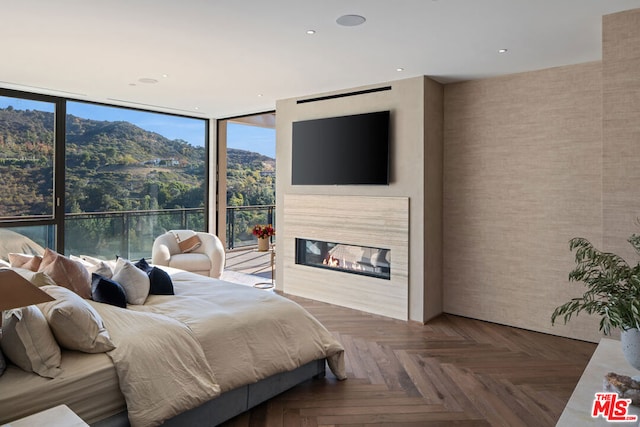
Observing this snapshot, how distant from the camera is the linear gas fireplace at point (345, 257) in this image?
4.98m

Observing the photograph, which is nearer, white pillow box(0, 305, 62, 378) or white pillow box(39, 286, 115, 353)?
white pillow box(0, 305, 62, 378)

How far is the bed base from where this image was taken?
233 cm

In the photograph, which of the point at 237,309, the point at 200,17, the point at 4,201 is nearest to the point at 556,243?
the point at 237,309

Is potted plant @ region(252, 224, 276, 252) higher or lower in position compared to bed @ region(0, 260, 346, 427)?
higher

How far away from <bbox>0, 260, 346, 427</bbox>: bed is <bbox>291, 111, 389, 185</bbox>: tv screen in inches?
83.0

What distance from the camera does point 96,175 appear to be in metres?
5.97

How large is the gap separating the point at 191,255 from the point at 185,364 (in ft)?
11.9

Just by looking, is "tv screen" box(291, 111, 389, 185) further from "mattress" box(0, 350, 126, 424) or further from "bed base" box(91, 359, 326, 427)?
"mattress" box(0, 350, 126, 424)

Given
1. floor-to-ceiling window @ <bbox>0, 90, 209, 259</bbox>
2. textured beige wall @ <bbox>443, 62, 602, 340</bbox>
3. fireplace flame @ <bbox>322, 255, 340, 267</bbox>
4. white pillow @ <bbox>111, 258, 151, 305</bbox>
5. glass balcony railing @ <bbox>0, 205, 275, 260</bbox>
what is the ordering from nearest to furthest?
1. white pillow @ <bbox>111, 258, 151, 305</bbox>
2. textured beige wall @ <bbox>443, 62, 602, 340</bbox>
3. floor-to-ceiling window @ <bbox>0, 90, 209, 259</bbox>
4. fireplace flame @ <bbox>322, 255, 340, 267</bbox>
5. glass balcony railing @ <bbox>0, 205, 275, 260</bbox>

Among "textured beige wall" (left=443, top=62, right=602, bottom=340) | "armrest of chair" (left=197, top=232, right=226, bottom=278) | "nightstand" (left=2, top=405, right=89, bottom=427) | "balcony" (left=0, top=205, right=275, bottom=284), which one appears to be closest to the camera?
"nightstand" (left=2, top=405, right=89, bottom=427)

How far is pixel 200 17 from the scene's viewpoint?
305 cm

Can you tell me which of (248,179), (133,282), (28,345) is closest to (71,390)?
(28,345)

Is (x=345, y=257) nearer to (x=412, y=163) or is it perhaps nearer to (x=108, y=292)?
(x=412, y=163)

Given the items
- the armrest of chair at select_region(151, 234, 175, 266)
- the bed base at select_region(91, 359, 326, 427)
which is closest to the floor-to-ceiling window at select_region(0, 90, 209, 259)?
the armrest of chair at select_region(151, 234, 175, 266)
